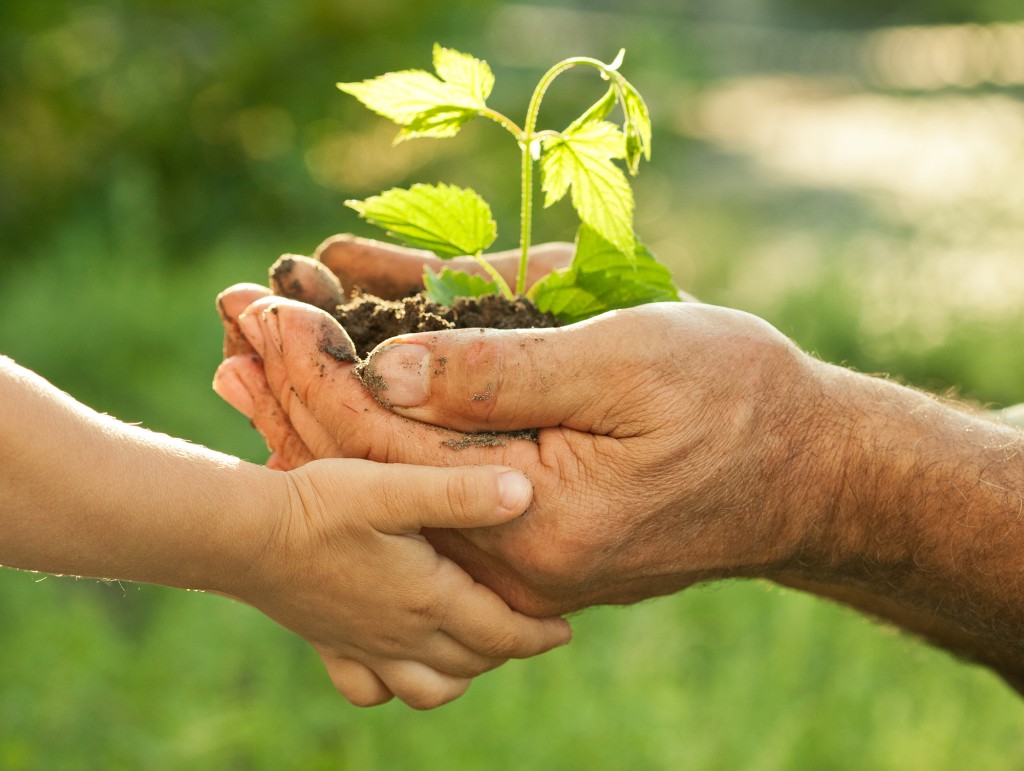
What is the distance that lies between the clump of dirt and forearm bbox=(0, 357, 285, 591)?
0.28 m

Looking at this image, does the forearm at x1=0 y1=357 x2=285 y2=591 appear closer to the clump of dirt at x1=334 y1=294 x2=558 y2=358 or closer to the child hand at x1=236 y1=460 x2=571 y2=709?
the child hand at x1=236 y1=460 x2=571 y2=709

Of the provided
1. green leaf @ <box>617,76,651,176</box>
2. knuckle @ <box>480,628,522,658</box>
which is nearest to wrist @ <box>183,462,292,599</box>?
knuckle @ <box>480,628,522,658</box>

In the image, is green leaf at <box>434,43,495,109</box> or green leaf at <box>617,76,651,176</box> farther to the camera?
green leaf at <box>434,43,495,109</box>

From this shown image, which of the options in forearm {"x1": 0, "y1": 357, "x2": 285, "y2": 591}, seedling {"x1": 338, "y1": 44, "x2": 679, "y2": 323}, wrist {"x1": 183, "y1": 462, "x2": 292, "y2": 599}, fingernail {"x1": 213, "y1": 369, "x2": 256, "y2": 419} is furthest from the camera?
fingernail {"x1": 213, "y1": 369, "x2": 256, "y2": 419}

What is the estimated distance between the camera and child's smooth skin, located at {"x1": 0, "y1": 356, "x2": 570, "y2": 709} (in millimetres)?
1333

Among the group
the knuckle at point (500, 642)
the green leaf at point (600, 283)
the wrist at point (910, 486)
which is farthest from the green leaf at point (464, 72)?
the knuckle at point (500, 642)

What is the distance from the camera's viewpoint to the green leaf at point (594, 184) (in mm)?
1569

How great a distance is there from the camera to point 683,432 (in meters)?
1.53

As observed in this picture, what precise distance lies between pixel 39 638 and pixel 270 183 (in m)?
3.06

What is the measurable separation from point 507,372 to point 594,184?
1.03ft

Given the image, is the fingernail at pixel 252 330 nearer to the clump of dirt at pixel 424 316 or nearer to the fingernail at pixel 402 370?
the clump of dirt at pixel 424 316

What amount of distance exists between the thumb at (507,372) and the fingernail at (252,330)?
23 centimetres

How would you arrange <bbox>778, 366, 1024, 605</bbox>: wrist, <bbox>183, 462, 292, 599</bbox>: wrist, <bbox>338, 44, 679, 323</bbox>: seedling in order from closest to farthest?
<bbox>183, 462, 292, 599</bbox>: wrist
<bbox>338, 44, 679, 323</bbox>: seedling
<bbox>778, 366, 1024, 605</bbox>: wrist

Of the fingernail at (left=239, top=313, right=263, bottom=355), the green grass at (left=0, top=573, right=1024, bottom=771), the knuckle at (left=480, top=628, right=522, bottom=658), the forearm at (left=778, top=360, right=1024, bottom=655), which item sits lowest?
the green grass at (left=0, top=573, right=1024, bottom=771)
